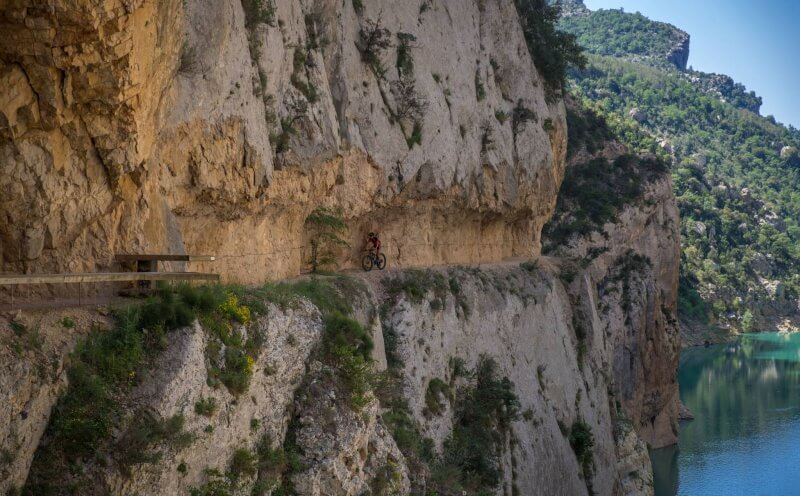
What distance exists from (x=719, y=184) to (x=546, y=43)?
90051mm

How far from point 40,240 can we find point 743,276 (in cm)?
10847

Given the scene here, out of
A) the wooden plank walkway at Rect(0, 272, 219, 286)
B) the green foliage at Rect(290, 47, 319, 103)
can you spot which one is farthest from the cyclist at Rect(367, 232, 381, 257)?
the wooden plank walkway at Rect(0, 272, 219, 286)

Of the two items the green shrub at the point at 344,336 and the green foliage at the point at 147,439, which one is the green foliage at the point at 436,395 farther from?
the green foliage at the point at 147,439

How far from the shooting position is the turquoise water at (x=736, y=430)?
A: 45.5 meters

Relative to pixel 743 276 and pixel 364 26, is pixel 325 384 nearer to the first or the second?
pixel 364 26

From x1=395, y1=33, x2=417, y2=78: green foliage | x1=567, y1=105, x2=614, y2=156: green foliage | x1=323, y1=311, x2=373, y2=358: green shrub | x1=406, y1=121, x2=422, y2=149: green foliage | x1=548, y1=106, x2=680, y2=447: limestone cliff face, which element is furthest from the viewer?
x1=567, y1=105, x2=614, y2=156: green foliage

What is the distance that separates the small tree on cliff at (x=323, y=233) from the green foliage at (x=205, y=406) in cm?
962

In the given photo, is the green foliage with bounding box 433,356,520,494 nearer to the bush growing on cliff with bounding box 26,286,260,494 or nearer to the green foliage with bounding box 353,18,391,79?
the green foliage with bounding box 353,18,391,79

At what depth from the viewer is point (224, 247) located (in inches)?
654

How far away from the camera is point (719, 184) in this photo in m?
125

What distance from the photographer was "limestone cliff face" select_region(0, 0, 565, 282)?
432 inches

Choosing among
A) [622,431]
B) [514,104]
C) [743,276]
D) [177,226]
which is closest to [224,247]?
[177,226]

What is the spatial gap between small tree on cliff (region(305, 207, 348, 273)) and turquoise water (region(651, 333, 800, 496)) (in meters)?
28.9

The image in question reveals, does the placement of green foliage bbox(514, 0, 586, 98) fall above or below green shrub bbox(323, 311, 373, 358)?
above
